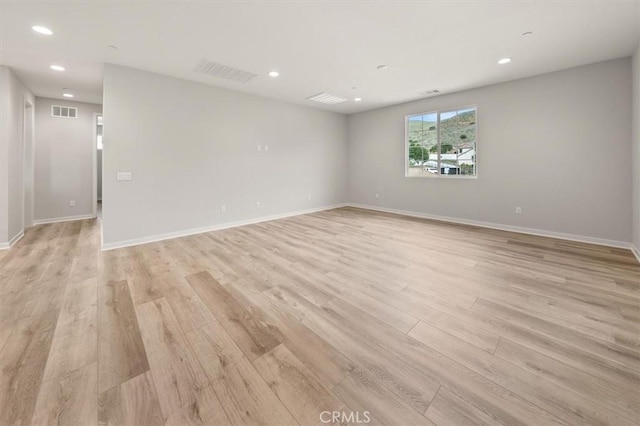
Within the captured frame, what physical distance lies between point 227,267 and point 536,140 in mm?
5552

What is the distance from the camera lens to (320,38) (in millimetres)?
3156

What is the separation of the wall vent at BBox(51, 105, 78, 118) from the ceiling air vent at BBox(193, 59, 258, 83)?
13.1 ft

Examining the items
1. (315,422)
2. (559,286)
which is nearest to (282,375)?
(315,422)

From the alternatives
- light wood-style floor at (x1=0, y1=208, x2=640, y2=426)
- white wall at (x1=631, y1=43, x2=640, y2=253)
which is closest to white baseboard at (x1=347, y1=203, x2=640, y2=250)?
white wall at (x1=631, y1=43, x2=640, y2=253)

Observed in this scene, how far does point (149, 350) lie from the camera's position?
1648 millimetres

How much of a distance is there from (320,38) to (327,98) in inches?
112

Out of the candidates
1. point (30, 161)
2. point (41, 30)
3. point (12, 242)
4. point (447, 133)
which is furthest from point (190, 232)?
point (447, 133)

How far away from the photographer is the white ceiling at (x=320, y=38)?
8.44ft

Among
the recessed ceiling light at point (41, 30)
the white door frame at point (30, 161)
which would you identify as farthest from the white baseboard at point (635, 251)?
the white door frame at point (30, 161)

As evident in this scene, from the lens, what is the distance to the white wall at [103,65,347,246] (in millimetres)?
3947

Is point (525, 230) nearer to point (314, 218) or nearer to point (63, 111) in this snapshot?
point (314, 218)

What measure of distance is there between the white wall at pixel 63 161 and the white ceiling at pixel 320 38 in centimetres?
117

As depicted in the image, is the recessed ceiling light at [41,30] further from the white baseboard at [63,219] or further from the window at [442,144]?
the window at [442,144]

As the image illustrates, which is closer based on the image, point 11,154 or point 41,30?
point 41,30
